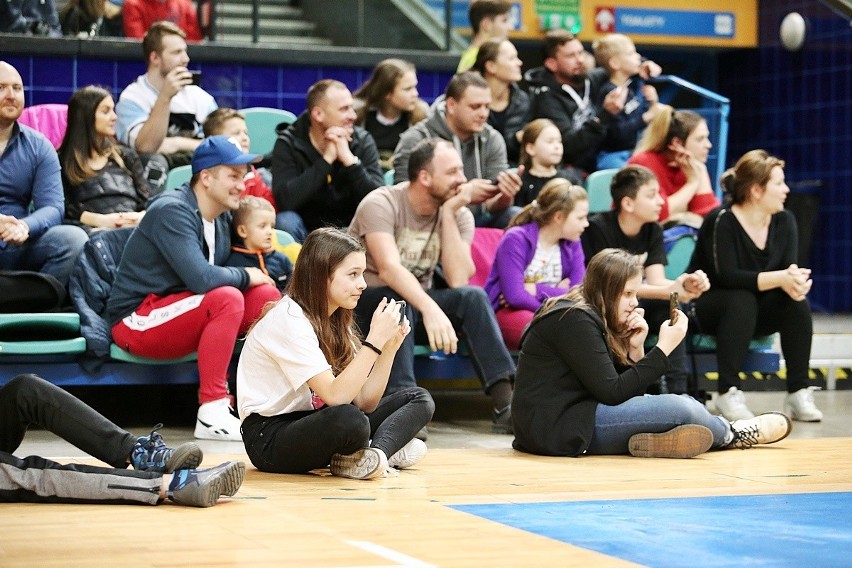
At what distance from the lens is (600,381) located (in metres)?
5.11

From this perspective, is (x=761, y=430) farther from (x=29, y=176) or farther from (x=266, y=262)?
(x=29, y=176)

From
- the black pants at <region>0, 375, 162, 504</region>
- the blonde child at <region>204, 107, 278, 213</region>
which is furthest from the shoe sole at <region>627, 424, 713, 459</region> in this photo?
the blonde child at <region>204, 107, 278, 213</region>

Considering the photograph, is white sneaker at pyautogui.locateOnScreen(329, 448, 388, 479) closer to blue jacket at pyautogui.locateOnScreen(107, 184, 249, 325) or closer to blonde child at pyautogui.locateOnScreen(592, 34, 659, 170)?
blue jacket at pyautogui.locateOnScreen(107, 184, 249, 325)

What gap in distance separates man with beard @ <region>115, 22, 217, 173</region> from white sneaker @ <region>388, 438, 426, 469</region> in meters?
2.94

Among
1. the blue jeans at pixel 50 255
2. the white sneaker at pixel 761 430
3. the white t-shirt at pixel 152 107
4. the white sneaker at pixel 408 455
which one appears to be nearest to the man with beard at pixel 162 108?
the white t-shirt at pixel 152 107

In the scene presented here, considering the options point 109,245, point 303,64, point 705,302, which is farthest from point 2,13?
point 705,302

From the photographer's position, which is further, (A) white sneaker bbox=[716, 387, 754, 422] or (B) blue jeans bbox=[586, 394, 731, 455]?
(A) white sneaker bbox=[716, 387, 754, 422]

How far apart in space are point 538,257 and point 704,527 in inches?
117

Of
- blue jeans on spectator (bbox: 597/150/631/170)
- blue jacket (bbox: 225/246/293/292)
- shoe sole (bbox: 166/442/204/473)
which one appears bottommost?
shoe sole (bbox: 166/442/204/473)

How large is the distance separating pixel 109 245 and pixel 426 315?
4.83ft

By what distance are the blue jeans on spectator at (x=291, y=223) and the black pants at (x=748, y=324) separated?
2011 millimetres

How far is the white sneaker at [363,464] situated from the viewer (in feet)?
15.0

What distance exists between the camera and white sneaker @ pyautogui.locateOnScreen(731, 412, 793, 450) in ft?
18.3

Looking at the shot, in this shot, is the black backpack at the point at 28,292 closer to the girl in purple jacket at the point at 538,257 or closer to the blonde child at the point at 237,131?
the blonde child at the point at 237,131
